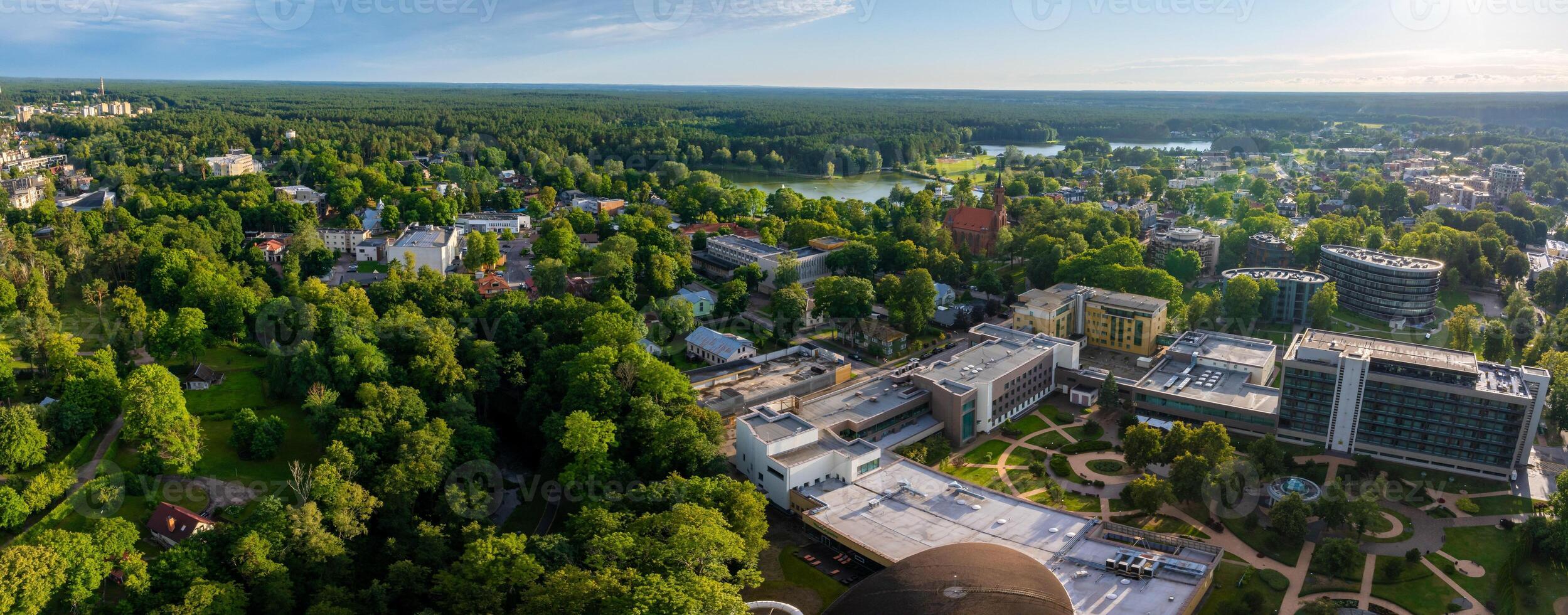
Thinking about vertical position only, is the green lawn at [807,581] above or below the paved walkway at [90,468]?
below

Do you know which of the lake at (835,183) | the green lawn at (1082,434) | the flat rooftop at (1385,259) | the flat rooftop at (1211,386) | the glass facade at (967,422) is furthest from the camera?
the lake at (835,183)

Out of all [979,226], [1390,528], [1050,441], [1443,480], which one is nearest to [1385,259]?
[1443,480]

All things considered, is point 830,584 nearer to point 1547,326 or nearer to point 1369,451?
point 1369,451

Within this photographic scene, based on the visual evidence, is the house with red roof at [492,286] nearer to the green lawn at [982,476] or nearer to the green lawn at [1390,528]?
the green lawn at [982,476]

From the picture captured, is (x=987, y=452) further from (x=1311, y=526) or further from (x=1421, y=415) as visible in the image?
(x=1421, y=415)

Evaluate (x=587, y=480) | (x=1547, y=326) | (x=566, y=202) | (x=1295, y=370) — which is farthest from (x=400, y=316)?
(x=1547, y=326)

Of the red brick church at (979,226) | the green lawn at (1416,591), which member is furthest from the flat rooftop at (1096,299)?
the green lawn at (1416,591)

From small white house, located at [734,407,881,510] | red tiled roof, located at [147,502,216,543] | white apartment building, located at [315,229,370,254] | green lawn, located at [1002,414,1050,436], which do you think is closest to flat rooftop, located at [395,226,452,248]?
white apartment building, located at [315,229,370,254]
